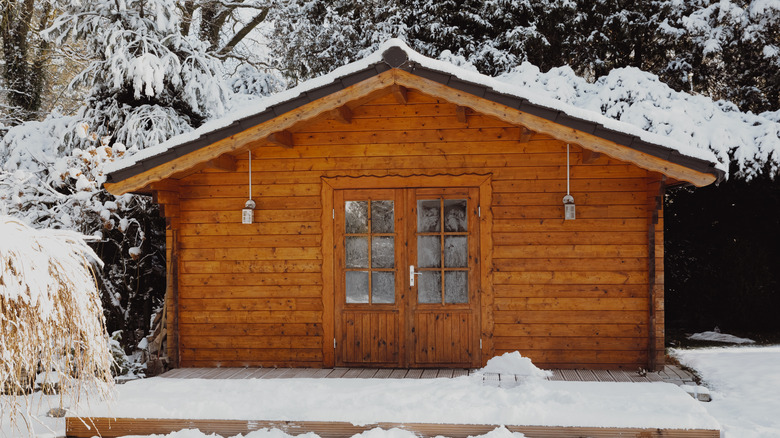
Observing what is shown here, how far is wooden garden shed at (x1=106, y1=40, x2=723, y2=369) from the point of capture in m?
6.20

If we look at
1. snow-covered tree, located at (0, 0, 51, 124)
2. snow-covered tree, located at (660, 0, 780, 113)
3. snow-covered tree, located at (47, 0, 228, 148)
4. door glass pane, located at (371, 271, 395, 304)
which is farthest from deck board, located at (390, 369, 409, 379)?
snow-covered tree, located at (0, 0, 51, 124)

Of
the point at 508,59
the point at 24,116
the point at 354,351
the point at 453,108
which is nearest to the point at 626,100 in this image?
the point at 508,59

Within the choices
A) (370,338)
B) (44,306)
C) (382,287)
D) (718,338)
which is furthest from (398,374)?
(718,338)

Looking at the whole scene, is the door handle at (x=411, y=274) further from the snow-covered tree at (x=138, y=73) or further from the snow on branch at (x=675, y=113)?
the snow-covered tree at (x=138, y=73)

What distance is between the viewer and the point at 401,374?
20.2ft

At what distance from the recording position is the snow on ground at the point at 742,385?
4.96 m

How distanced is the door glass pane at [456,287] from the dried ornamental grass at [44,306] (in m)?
4.12

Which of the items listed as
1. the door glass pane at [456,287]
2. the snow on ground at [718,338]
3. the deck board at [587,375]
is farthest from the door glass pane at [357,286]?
the snow on ground at [718,338]

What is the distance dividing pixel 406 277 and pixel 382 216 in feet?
2.23

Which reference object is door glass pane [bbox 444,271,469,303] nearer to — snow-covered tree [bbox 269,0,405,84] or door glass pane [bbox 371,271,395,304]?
door glass pane [bbox 371,271,395,304]

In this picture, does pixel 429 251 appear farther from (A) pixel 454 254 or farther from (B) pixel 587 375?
(B) pixel 587 375

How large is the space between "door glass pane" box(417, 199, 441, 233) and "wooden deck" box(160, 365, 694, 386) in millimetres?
1451

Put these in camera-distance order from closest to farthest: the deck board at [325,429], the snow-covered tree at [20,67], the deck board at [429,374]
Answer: the deck board at [325,429]
the deck board at [429,374]
the snow-covered tree at [20,67]

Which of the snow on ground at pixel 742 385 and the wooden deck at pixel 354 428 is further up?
the wooden deck at pixel 354 428
